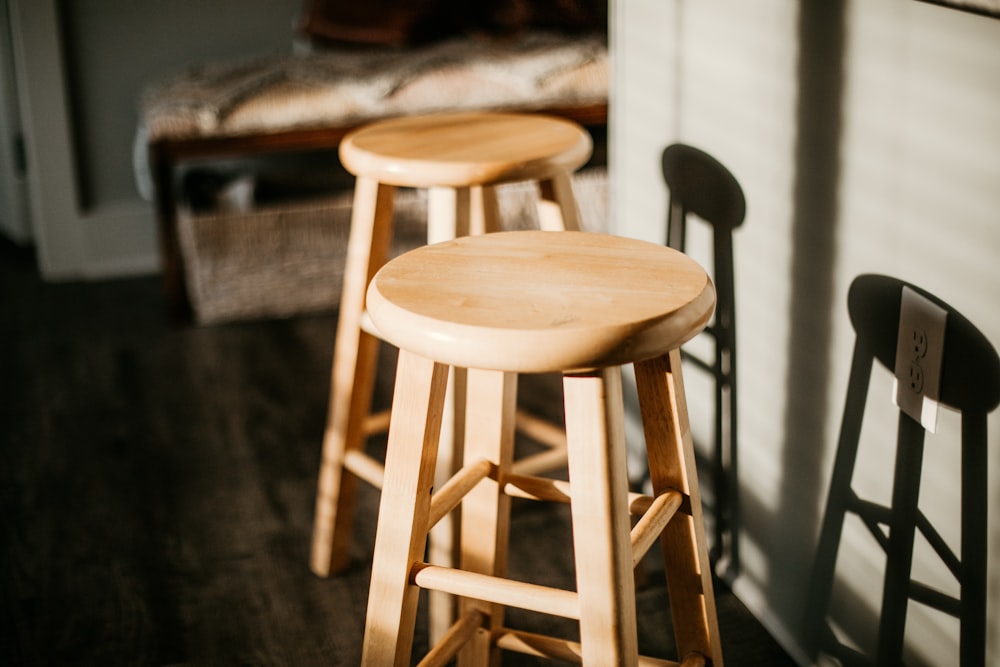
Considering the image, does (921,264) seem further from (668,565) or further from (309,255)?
(309,255)

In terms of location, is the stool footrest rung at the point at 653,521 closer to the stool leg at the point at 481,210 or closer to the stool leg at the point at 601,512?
the stool leg at the point at 601,512

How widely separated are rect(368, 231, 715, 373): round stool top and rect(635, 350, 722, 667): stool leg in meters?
0.12

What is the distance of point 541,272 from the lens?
979 mm

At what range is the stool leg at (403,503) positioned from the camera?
99 cm

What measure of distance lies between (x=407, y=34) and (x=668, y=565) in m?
2.08

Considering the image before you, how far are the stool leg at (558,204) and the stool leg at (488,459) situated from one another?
0.25 meters

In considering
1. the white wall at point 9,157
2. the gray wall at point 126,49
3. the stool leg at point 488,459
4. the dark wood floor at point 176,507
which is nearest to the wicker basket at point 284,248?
the dark wood floor at point 176,507

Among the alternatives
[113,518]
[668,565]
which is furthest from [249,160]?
[668,565]

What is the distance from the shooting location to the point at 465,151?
Answer: 134cm

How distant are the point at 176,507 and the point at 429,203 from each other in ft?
2.64

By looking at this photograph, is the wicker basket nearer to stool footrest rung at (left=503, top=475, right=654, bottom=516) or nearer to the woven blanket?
the woven blanket

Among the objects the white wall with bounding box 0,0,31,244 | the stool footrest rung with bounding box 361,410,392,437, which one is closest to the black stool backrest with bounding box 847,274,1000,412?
the stool footrest rung with bounding box 361,410,392,437

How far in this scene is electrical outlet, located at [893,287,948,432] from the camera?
1.04m

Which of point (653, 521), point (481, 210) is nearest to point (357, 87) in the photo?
point (481, 210)
